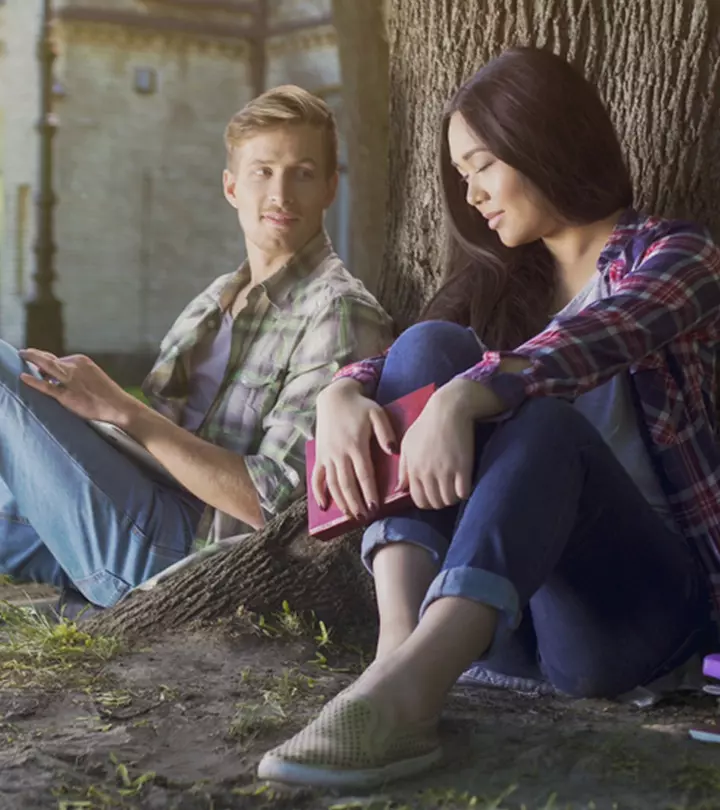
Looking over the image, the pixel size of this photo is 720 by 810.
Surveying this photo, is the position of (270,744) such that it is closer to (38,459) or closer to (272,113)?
(38,459)

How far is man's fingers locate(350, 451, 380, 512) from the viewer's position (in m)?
1.97

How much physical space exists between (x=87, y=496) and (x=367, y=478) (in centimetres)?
114

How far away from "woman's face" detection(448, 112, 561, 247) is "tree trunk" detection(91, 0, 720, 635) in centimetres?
46

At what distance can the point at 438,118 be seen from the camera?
297 cm

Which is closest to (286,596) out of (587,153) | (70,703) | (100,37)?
(70,703)

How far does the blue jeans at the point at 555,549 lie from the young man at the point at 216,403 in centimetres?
73

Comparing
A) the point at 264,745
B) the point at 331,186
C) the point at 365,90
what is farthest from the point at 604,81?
the point at 365,90

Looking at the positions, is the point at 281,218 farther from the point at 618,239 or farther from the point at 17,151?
the point at 17,151

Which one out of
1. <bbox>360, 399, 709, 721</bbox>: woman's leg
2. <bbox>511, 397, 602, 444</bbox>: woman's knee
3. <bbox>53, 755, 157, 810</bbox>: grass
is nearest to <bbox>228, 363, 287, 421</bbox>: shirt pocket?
<bbox>360, 399, 709, 721</bbox>: woman's leg

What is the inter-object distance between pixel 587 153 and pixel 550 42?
0.59 metres

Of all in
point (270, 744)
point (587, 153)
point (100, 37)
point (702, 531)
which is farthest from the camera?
point (100, 37)

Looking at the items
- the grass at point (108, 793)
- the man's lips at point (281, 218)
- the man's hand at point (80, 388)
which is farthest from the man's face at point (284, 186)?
the grass at point (108, 793)

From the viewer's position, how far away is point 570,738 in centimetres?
190

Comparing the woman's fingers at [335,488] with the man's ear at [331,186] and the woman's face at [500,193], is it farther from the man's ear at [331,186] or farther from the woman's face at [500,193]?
the man's ear at [331,186]
